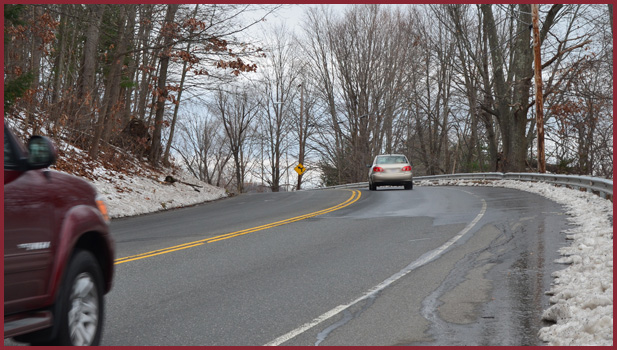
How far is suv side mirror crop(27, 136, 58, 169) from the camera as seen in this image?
171 inches

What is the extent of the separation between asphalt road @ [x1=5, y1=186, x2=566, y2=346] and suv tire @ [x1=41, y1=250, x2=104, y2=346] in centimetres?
79

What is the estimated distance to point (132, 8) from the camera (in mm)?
22641

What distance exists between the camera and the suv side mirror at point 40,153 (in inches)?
171

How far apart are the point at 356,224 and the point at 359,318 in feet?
27.8

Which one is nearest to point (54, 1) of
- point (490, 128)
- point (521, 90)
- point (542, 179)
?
point (542, 179)

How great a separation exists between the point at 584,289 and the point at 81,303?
5.12m

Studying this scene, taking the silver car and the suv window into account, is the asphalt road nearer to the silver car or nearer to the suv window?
the suv window

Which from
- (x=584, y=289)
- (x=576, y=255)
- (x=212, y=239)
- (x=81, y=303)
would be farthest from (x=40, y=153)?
(x=212, y=239)

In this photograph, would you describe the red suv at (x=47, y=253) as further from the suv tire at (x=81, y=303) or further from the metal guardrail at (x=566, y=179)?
the metal guardrail at (x=566, y=179)

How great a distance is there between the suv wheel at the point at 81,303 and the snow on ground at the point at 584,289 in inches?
146

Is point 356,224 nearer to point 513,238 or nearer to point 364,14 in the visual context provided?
point 513,238

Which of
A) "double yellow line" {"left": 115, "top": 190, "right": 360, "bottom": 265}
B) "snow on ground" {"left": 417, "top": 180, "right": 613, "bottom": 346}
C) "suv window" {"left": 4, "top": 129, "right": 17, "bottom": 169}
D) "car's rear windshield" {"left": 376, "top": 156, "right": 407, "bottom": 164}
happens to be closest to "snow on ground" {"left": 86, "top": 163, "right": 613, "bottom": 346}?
"snow on ground" {"left": 417, "top": 180, "right": 613, "bottom": 346}

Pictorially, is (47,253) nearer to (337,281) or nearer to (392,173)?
(337,281)

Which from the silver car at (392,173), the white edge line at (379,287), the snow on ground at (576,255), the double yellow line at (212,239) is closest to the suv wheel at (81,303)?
the white edge line at (379,287)
